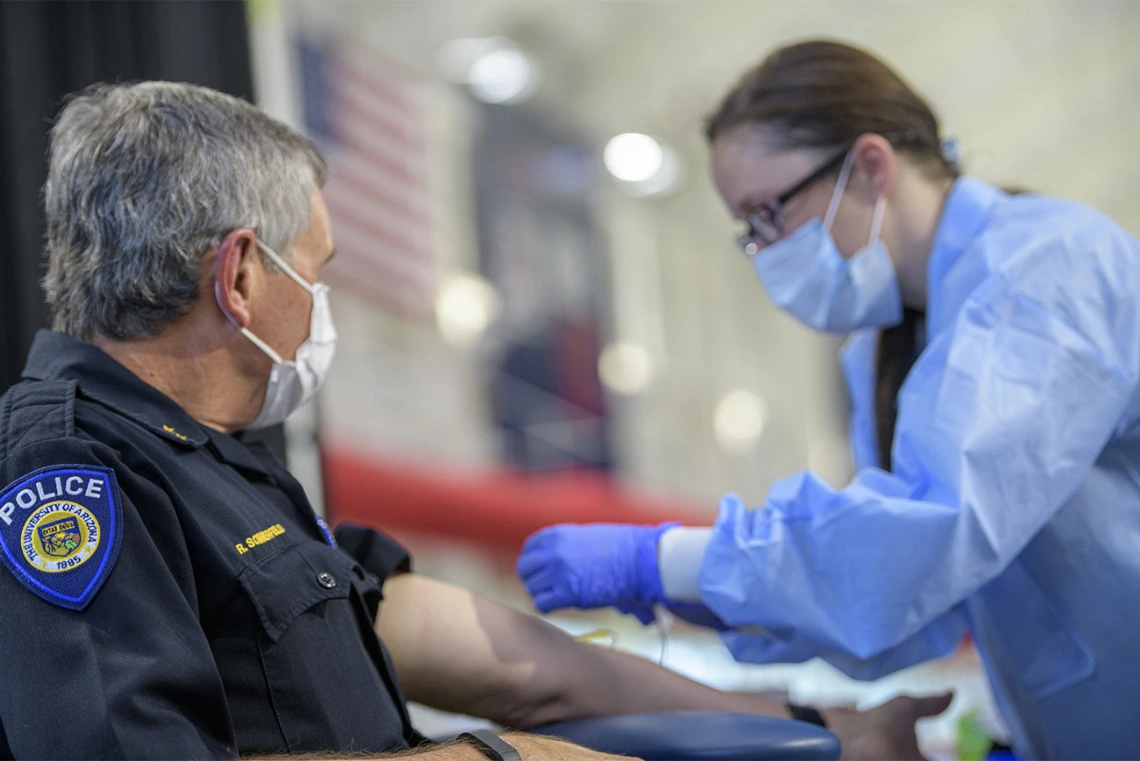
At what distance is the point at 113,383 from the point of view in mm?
1189

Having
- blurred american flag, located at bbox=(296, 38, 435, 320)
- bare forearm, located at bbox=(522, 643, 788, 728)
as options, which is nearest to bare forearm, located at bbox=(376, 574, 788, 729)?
bare forearm, located at bbox=(522, 643, 788, 728)

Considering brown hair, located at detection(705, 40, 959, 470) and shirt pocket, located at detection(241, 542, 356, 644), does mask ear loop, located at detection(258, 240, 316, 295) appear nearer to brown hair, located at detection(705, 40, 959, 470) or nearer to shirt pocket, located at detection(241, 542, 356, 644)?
shirt pocket, located at detection(241, 542, 356, 644)

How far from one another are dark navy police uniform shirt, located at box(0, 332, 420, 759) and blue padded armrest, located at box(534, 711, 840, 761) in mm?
259

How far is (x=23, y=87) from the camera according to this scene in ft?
5.88

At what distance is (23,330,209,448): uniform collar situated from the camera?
1.17 meters

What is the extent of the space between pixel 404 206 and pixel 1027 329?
5.25 meters

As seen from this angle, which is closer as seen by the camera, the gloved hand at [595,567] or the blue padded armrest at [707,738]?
the blue padded armrest at [707,738]

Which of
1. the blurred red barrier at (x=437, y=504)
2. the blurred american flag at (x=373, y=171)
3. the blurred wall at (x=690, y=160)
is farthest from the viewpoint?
the blurred wall at (x=690, y=160)

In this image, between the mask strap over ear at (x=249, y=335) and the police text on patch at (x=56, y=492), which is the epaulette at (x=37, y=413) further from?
the mask strap over ear at (x=249, y=335)

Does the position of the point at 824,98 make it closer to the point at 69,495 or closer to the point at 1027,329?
the point at 1027,329

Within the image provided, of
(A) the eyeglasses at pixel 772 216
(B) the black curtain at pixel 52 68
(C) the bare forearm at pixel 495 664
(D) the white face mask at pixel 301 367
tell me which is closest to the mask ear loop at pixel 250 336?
(D) the white face mask at pixel 301 367

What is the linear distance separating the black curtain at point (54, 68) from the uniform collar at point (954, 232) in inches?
46.3

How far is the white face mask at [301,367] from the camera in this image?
137 cm

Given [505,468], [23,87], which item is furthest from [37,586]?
[505,468]
